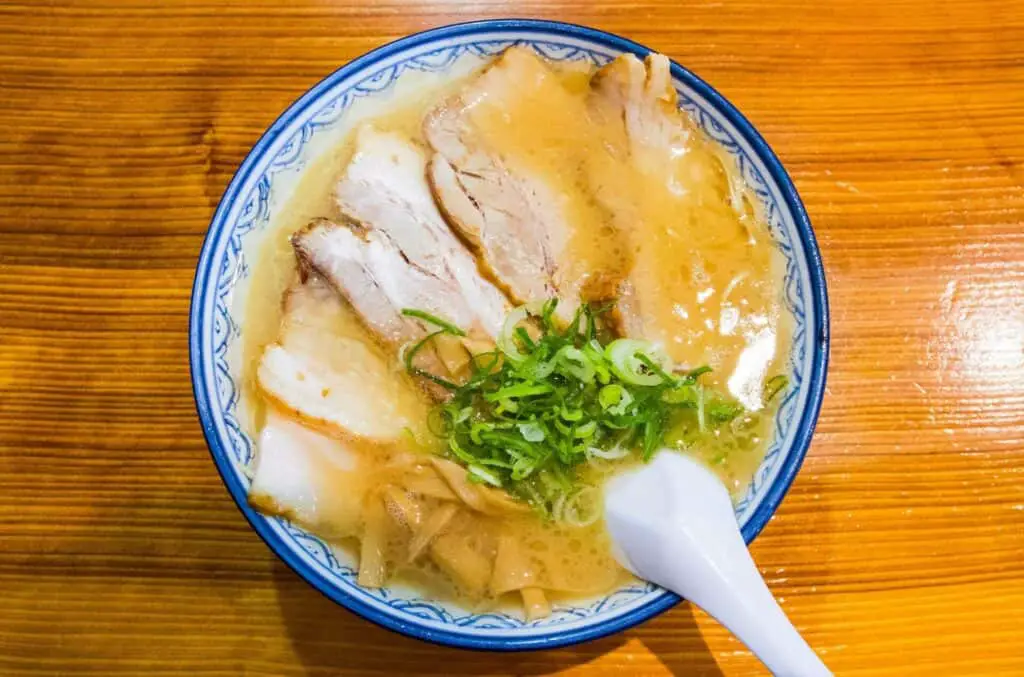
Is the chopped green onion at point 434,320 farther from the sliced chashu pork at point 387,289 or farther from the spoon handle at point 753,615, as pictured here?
the spoon handle at point 753,615

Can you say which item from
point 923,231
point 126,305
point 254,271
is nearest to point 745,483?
point 923,231

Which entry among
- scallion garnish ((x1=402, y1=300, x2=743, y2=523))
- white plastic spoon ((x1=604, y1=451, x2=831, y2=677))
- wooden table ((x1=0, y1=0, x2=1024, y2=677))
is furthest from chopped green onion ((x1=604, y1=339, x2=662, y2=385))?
wooden table ((x1=0, y1=0, x2=1024, y2=677))

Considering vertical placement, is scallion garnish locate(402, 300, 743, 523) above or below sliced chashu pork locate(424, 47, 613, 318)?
below

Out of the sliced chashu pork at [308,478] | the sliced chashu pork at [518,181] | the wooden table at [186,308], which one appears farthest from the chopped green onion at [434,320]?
the wooden table at [186,308]

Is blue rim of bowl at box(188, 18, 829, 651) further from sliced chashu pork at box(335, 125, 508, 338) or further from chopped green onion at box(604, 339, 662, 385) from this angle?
chopped green onion at box(604, 339, 662, 385)

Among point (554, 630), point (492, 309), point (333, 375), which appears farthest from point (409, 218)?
point (554, 630)

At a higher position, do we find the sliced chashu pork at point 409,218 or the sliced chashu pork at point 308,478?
the sliced chashu pork at point 409,218
